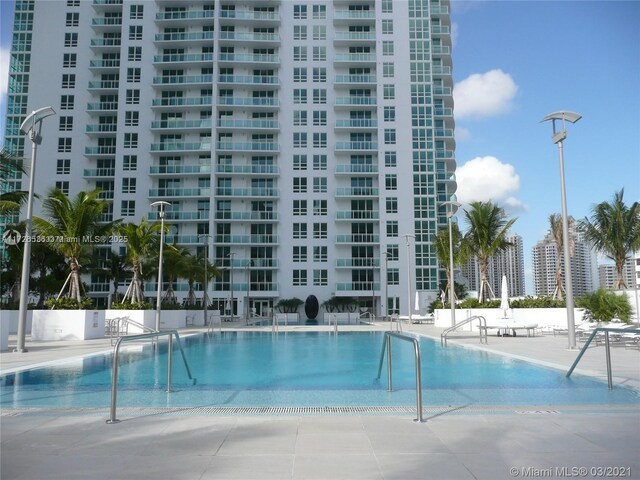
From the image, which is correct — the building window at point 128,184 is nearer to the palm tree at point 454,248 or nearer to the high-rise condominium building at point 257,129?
the high-rise condominium building at point 257,129

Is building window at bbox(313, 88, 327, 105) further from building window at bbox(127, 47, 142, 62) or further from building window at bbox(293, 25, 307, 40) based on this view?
building window at bbox(127, 47, 142, 62)

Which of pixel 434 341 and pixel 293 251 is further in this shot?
pixel 293 251

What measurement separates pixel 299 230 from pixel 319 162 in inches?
326

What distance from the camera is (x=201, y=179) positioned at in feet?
197

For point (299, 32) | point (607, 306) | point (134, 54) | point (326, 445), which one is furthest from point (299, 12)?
point (326, 445)

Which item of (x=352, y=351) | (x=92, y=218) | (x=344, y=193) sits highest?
(x=344, y=193)

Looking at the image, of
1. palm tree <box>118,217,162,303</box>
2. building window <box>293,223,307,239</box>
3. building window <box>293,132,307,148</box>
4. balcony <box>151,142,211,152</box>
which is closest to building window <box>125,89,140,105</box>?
balcony <box>151,142,211,152</box>

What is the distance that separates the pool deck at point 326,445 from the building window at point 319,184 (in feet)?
176

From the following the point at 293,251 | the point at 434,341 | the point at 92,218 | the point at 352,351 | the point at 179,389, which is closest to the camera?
the point at 179,389

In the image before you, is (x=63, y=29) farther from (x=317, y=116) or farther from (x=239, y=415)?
(x=239, y=415)

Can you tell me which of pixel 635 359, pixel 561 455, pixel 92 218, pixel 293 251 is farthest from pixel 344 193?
pixel 561 455

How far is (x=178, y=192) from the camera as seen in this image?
194ft

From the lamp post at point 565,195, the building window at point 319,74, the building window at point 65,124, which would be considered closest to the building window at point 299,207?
the building window at point 319,74

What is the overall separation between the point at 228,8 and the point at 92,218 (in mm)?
46539
